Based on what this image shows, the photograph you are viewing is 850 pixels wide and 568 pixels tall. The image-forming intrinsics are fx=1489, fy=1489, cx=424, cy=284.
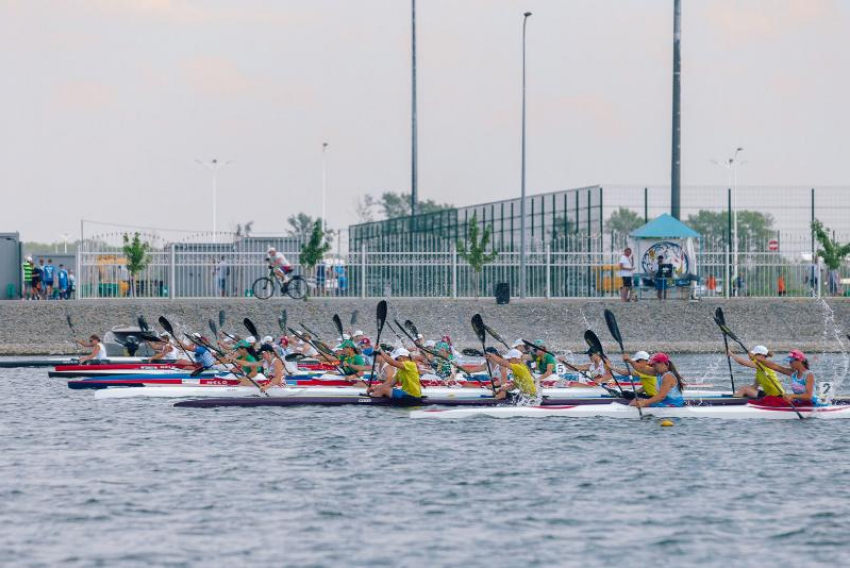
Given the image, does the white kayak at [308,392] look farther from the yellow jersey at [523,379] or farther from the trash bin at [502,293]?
the trash bin at [502,293]

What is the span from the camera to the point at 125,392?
29.9 meters

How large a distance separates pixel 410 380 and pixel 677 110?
72.0 ft

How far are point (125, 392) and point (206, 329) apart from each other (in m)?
13.8

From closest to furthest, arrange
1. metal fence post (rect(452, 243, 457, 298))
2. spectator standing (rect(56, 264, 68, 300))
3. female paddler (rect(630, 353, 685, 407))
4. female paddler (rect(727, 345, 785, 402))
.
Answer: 1. female paddler (rect(727, 345, 785, 402))
2. female paddler (rect(630, 353, 685, 407))
3. metal fence post (rect(452, 243, 457, 298))
4. spectator standing (rect(56, 264, 68, 300))

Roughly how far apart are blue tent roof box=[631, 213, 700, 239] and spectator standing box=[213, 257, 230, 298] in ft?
42.5

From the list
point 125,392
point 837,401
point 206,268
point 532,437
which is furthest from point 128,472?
point 206,268

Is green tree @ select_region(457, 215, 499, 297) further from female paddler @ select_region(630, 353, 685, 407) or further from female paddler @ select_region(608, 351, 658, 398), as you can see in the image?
female paddler @ select_region(630, 353, 685, 407)

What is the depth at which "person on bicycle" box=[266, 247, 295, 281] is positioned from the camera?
43.9 metres

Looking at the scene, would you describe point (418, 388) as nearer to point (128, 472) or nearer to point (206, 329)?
point (128, 472)

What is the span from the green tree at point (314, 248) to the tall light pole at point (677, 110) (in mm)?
10806

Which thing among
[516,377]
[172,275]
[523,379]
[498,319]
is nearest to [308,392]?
[516,377]

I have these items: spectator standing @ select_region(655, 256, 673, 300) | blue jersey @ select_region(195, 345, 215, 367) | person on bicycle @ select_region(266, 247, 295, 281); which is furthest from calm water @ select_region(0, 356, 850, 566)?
spectator standing @ select_region(655, 256, 673, 300)

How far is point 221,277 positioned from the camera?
1887 inches

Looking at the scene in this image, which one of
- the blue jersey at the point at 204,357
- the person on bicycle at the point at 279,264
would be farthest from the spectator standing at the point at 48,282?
the blue jersey at the point at 204,357
